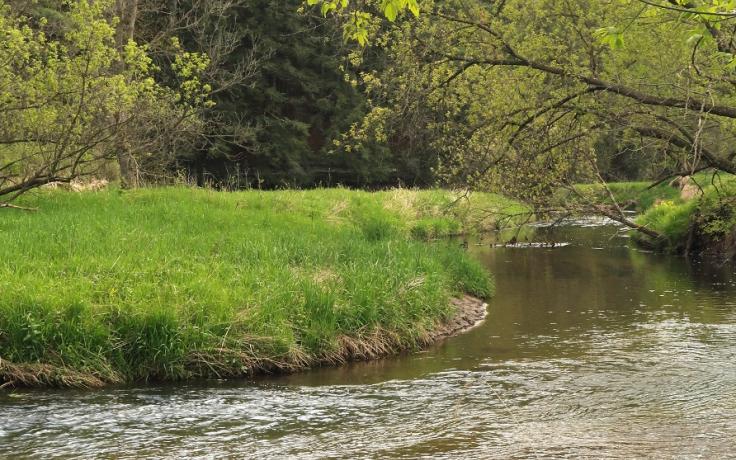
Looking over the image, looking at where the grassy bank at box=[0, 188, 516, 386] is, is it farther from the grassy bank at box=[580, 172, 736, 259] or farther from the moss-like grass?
the moss-like grass

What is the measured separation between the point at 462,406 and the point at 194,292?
3980 mm

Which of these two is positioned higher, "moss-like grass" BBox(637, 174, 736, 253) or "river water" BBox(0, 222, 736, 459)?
"moss-like grass" BBox(637, 174, 736, 253)

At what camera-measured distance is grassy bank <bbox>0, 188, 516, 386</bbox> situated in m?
9.80

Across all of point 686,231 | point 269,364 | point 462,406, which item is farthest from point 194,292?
point 686,231

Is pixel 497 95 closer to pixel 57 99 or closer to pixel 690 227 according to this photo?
pixel 57 99

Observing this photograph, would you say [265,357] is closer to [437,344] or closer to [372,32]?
[437,344]

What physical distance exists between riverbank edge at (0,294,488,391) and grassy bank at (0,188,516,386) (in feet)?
0.06

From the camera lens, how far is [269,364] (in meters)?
10.5

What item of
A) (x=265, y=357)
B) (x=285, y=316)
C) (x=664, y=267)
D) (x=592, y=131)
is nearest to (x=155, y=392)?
(x=265, y=357)

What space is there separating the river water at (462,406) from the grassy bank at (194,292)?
1.36 feet

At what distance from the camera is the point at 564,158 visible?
14.3 meters

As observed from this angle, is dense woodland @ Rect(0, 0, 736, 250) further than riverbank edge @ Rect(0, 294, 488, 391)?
Yes

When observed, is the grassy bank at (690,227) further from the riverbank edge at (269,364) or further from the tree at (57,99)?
the tree at (57,99)

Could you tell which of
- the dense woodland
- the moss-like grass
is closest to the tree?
the dense woodland
